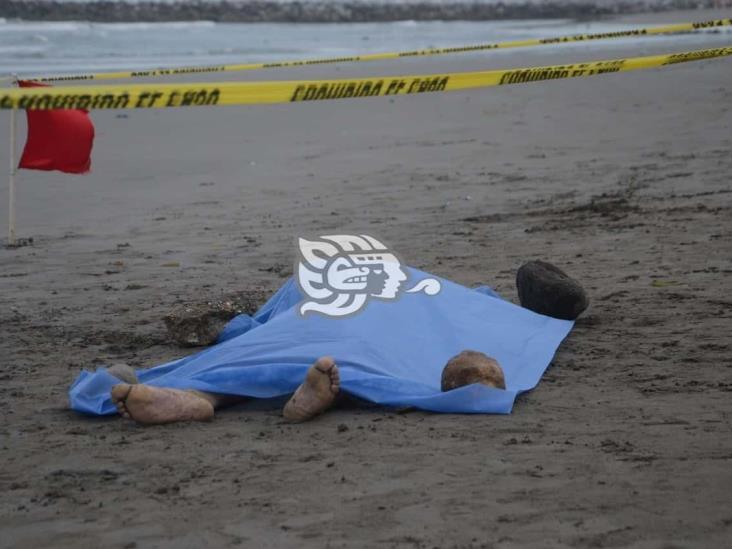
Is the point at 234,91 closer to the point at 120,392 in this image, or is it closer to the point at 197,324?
the point at 120,392

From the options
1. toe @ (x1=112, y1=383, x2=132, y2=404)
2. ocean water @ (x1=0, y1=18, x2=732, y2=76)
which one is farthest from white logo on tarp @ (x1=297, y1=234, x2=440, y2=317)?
ocean water @ (x1=0, y1=18, x2=732, y2=76)

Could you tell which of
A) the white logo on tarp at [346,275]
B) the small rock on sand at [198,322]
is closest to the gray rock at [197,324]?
the small rock on sand at [198,322]

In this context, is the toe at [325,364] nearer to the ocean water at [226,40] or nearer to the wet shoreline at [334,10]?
the ocean water at [226,40]

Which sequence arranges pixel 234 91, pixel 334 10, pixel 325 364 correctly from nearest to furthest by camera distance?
pixel 325 364 < pixel 234 91 < pixel 334 10

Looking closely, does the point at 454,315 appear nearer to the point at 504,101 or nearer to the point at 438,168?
the point at 438,168

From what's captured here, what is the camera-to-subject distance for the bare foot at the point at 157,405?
4398 mm

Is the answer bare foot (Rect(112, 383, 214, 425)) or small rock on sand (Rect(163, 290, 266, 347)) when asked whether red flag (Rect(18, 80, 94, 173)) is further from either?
bare foot (Rect(112, 383, 214, 425))

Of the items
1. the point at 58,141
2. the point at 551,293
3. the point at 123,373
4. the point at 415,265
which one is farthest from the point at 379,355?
the point at 58,141

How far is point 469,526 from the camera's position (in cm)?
337

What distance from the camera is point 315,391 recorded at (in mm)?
4383

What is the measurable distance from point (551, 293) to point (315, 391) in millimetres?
1835

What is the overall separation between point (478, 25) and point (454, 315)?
3958 centimetres

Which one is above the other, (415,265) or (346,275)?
(346,275)

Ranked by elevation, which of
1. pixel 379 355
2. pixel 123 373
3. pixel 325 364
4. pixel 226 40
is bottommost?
pixel 226 40
